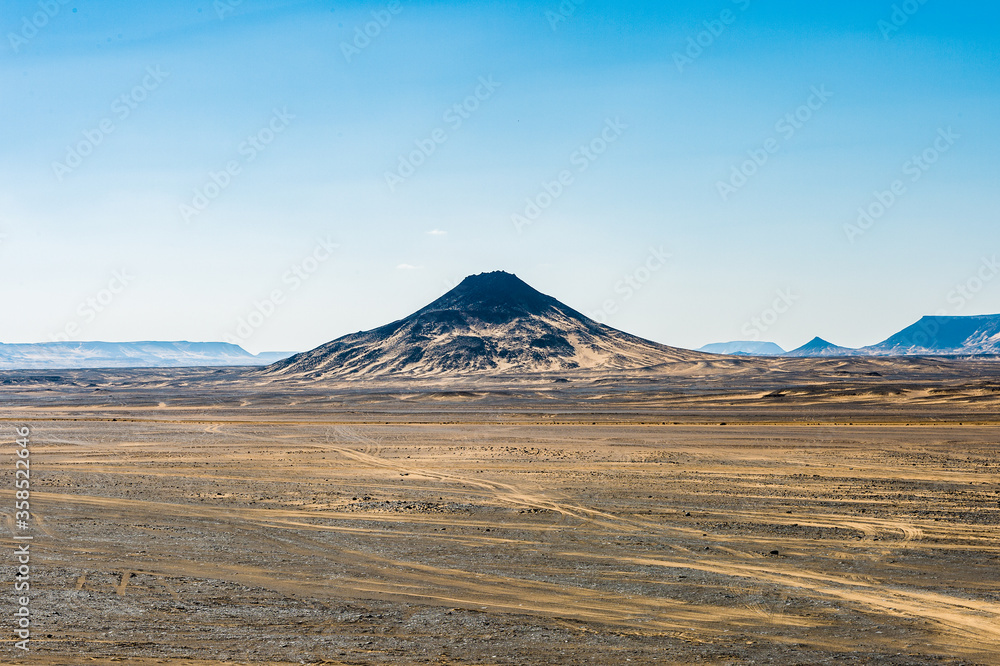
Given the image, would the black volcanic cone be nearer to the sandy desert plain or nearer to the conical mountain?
Result: the conical mountain

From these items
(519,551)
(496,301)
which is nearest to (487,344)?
(496,301)

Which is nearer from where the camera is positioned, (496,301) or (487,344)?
(487,344)

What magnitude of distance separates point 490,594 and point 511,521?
19.7 ft

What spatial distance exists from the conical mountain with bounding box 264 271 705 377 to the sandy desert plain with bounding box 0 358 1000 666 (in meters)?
111

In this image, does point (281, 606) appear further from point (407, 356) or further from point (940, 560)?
point (407, 356)

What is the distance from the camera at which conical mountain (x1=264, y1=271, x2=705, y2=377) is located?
149 m

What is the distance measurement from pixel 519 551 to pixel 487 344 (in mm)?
142336

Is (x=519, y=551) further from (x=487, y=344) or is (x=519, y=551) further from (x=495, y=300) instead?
(x=495, y=300)

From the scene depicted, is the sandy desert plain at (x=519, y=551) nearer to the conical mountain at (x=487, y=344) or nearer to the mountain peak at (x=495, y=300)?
the conical mountain at (x=487, y=344)

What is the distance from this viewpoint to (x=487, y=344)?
158 metres

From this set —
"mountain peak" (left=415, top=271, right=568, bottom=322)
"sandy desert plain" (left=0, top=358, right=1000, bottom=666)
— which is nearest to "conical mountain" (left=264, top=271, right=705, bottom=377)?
"mountain peak" (left=415, top=271, right=568, bottom=322)

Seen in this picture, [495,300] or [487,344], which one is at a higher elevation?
[495,300]

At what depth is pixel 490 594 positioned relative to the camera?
1280 centimetres

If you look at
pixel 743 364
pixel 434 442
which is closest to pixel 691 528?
pixel 434 442
